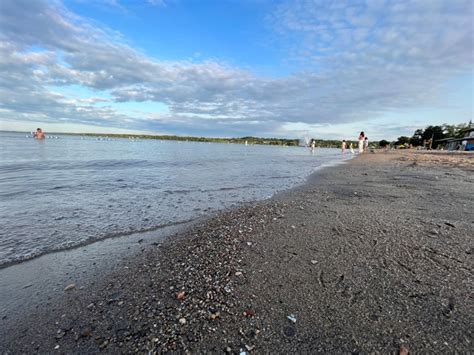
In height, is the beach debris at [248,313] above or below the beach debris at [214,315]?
above

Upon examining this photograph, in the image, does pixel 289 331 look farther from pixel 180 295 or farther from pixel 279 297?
pixel 180 295

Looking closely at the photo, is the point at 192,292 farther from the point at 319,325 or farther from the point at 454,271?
Result: the point at 454,271

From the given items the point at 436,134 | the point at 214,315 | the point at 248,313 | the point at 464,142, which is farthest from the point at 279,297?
the point at 436,134

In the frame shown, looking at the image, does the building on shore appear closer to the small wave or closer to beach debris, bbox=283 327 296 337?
the small wave

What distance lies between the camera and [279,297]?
3012mm

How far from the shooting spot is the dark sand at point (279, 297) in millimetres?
2387

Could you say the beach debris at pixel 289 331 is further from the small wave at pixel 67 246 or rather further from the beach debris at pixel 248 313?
the small wave at pixel 67 246

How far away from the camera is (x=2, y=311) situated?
317 centimetres

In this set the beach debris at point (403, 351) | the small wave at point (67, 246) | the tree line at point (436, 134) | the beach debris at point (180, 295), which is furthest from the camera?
the tree line at point (436, 134)

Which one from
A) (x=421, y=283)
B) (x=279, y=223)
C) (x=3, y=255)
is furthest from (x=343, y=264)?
(x=3, y=255)

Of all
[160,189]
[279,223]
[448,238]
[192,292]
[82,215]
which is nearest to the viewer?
[192,292]

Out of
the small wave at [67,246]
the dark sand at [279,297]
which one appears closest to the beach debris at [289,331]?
the dark sand at [279,297]

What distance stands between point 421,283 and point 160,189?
420 inches

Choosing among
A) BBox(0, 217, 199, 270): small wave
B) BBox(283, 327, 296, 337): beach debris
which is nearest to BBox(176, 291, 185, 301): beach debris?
BBox(283, 327, 296, 337): beach debris
